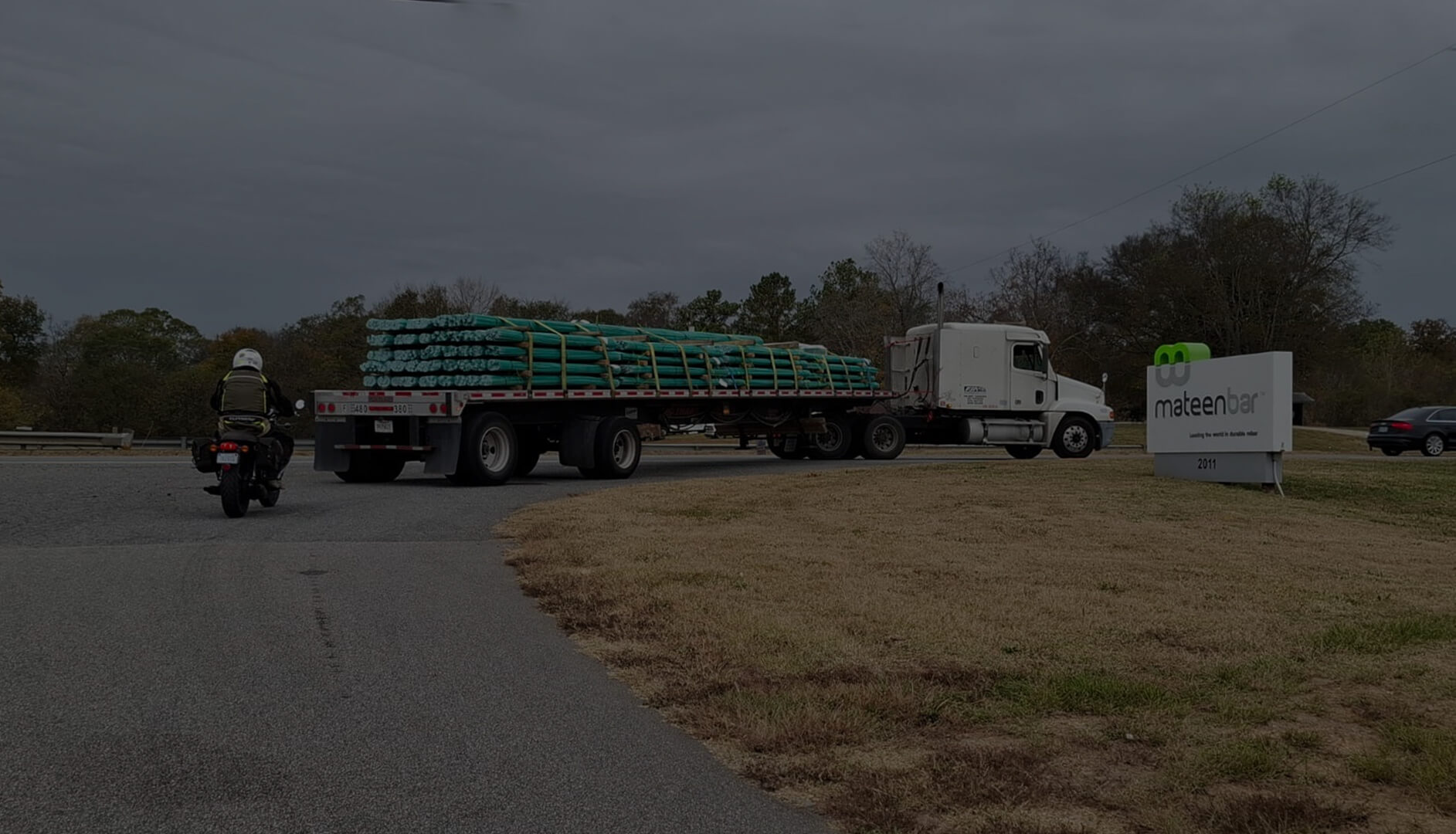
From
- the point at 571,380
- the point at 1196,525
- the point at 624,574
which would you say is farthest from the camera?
the point at 571,380

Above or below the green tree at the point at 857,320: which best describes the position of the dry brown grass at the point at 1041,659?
below

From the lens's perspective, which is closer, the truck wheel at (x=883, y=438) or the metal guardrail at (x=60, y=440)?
the truck wheel at (x=883, y=438)

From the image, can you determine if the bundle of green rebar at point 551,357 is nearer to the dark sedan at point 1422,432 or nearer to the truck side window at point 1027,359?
the truck side window at point 1027,359

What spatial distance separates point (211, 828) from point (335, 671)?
2157 mm

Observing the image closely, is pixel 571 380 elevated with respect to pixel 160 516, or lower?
elevated

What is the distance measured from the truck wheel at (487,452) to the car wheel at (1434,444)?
27043mm

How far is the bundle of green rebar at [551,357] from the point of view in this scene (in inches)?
698

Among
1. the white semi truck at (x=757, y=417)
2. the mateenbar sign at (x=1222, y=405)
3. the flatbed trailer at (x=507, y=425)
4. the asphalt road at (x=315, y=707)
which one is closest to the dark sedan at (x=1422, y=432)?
the white semi truck at (x=757, y=417)

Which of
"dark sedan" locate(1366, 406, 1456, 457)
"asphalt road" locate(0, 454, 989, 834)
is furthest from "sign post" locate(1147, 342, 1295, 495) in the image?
"dark sedan" locate(1366, 406, 1456, 457)

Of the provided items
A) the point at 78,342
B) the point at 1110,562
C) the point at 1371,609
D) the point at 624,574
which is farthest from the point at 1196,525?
the point at 78,342

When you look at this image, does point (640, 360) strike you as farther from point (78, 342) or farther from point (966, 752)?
point (78, 342)

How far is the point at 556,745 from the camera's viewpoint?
4809 mm

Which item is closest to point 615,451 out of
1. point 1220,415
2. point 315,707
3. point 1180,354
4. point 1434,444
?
point 1180,354

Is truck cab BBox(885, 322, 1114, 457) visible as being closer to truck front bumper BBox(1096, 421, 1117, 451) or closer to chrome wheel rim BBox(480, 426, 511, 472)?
truck front bumper BBox(1096, 421, 1117, 451)
